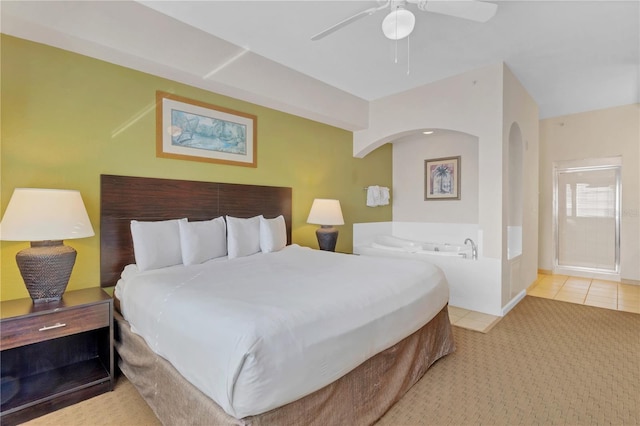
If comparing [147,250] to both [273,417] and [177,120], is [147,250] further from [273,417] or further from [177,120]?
[273,417]

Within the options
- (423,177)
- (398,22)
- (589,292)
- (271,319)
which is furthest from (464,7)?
(589,292)

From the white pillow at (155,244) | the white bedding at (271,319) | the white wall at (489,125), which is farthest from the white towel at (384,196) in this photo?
the white pillow at (155,244)

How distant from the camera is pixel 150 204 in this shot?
9.24 feet

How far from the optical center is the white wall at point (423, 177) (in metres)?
5.01

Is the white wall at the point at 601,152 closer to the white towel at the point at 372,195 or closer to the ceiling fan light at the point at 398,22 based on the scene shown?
the white towel at the point at 372,195

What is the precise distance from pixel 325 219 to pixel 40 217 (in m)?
2.78

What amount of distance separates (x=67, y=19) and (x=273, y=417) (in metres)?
2.87

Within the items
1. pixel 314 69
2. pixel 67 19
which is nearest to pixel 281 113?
pixel 314 69

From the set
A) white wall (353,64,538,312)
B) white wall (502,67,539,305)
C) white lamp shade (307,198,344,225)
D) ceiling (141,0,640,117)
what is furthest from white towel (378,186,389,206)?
white wall (502,67,539,305)

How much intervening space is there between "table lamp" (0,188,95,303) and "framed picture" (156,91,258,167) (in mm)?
1033

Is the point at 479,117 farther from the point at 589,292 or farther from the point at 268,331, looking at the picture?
the point at 268,331

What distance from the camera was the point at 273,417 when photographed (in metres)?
1.30

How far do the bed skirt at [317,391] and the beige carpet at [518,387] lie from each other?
0.11m

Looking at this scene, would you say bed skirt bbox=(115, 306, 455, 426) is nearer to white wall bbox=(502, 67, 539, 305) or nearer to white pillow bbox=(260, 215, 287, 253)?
white pillow bbox=(260, 215, 287, 253)
